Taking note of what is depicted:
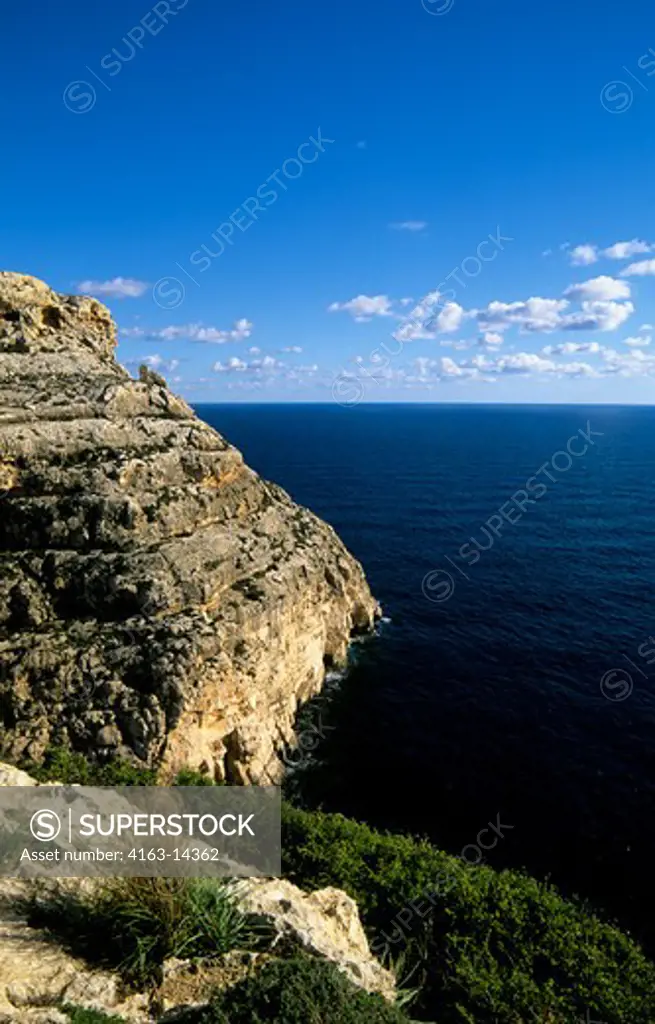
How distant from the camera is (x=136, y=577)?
30.6m

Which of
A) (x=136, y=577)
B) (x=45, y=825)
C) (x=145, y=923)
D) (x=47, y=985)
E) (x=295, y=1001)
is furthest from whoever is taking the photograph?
(x=136, y=577)

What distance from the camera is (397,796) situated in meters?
32.2

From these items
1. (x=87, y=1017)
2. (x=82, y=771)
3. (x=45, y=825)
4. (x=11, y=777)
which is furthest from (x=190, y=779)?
(x=87, y=1017)

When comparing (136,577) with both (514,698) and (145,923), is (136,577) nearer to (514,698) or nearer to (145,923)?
(145,923)

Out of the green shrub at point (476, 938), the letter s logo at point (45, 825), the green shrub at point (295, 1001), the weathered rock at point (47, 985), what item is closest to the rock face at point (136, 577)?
the letter s logo at point (45, 825)

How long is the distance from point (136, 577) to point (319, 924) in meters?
20.8

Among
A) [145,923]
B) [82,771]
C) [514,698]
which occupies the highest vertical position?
[145,923]

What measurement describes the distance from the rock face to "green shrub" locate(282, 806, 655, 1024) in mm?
10720

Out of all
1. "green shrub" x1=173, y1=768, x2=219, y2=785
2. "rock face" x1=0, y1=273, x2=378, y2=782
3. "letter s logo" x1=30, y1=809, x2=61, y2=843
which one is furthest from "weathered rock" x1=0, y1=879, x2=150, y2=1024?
"rock face" x1=0, y1=273, x2=378, y2=782

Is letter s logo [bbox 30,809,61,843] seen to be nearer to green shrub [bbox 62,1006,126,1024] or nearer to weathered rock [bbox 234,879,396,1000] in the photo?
weathered rock [bbox 234,879,396,1000]

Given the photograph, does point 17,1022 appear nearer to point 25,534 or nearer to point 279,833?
point 279,833

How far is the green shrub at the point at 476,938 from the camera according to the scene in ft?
50.5

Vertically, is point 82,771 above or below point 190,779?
above

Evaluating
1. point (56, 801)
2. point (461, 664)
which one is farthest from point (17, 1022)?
point (461, 664)
